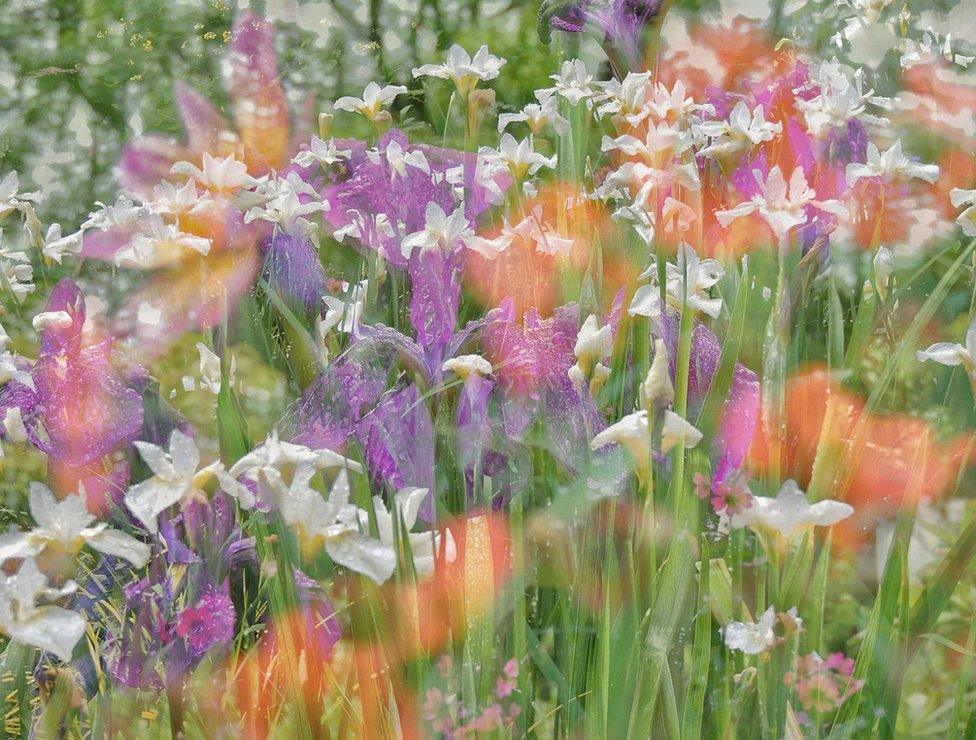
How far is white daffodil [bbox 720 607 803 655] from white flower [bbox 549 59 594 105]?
95 cm

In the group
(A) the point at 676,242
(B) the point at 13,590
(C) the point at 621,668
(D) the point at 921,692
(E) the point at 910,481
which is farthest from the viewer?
(A) the point at 676,242

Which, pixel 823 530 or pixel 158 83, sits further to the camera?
pixel 158 83

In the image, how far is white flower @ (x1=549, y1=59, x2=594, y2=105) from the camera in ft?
5.24

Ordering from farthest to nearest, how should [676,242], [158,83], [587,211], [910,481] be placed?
1. [158,83]
2. [587,211]
3. [676,242]
4. [910,481]

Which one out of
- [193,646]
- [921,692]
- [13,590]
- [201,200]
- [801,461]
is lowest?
[921,692]

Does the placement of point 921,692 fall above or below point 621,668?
below

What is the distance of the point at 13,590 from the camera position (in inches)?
28.8

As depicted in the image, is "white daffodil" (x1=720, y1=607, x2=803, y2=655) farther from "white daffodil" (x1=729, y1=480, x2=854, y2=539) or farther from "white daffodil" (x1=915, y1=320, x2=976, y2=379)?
"white daffodil" (x1=915, y1=320, x2=976, y2=379)

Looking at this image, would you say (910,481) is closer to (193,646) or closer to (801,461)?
(801,461)

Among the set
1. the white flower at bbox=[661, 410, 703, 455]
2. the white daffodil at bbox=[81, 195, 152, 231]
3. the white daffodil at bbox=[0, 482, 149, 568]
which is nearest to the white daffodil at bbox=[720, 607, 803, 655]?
the white flower at bbox=[661, 410, 703, 455]

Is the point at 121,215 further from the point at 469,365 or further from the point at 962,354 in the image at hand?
the point at 962,354

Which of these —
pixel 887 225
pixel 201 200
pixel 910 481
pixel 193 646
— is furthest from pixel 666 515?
pixel 887 225

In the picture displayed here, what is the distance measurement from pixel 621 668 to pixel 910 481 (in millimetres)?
345

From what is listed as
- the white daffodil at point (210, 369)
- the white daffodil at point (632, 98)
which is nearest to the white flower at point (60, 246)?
the white daffodil at point (210, 369)
